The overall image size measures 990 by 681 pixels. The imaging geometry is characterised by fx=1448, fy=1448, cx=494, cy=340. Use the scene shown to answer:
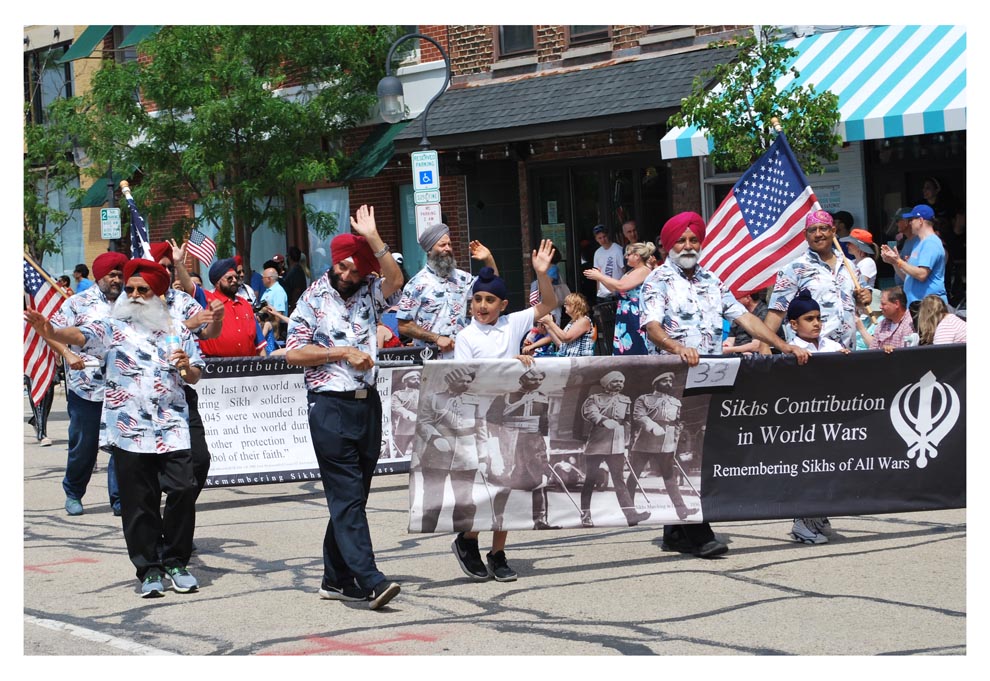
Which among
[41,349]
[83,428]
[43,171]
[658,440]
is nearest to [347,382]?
[658,440]

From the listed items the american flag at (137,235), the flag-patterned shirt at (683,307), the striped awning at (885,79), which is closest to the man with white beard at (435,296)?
the american flag at (137,235)

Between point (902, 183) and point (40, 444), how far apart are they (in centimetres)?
1009

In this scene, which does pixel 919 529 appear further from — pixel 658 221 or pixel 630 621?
pixel 658 221

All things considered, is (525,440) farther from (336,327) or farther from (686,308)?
(336,327)

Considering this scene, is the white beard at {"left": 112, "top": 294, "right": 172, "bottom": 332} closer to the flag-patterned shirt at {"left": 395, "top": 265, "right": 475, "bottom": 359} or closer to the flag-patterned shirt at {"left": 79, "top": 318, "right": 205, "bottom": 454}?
the flag-patterned shirt at {"left": 79, "top": 318, "right": 205, "bottom": 454}

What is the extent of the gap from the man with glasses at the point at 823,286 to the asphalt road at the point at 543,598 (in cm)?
126

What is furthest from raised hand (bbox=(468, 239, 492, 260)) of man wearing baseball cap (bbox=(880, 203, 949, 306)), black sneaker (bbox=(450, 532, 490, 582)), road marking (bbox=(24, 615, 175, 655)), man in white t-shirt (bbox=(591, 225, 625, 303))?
man in white t-shirt (bbox=(591, 225, 625, 303))

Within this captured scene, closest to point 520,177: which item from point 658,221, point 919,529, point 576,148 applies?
point 576,148

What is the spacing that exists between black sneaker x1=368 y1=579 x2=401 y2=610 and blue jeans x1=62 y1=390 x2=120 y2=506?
4013mm

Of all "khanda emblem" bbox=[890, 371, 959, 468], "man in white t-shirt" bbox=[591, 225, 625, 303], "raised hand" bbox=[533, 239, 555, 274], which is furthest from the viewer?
Answer: "man in white t-shirt" bbox=[591, 225, 625, 303]

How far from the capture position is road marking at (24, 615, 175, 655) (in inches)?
250

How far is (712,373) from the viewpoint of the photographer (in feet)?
26.7

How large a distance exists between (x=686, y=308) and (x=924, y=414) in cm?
157

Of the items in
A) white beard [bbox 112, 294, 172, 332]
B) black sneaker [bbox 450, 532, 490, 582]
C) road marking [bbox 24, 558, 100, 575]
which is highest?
white beard [bbox 112, 294, 172, 332]
